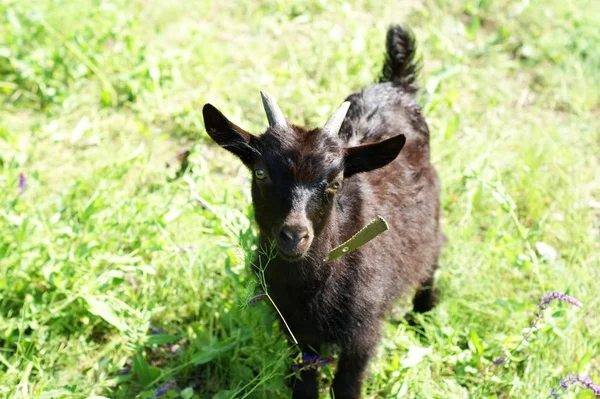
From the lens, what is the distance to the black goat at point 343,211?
2.80 metres

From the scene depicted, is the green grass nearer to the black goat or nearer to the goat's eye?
the black goat

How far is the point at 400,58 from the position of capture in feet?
13.1

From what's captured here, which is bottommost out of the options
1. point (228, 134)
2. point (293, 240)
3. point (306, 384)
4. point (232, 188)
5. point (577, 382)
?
point (306, 384)

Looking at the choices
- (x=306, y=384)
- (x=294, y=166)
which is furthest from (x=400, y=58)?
(x=306, y=384)

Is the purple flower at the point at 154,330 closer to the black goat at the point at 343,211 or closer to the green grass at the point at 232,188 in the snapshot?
the green grass at the point at 232,188

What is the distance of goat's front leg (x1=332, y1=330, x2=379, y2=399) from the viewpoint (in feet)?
10.7

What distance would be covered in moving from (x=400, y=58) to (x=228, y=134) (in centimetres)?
145

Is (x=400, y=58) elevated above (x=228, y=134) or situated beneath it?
situated beneath

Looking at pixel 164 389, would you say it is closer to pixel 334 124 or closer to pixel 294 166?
pixel 294 166

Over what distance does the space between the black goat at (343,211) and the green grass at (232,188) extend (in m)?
0.27

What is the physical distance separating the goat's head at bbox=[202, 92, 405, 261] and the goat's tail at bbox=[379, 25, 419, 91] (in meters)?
1.11

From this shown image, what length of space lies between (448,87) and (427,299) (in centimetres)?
217

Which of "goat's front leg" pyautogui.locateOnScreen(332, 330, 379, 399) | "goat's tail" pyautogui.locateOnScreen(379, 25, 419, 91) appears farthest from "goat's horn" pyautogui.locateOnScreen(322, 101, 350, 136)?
"goat's tail" pyautogui.locateOnScreen(379, 25, 419, 91)

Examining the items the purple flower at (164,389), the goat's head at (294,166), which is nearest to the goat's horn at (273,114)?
the goat's head at (294,166)
